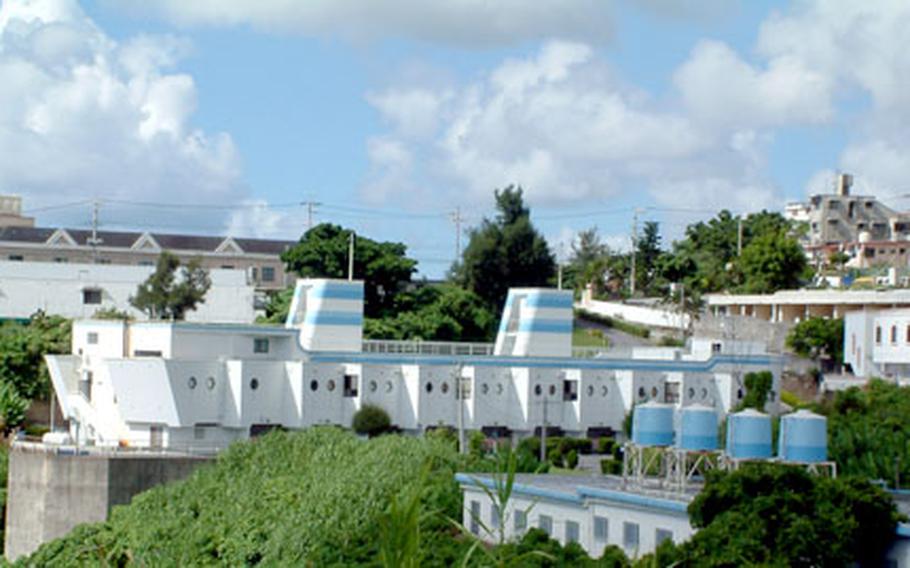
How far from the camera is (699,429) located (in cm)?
3147

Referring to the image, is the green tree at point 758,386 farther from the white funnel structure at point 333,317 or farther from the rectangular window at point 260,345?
the rectangular window at point 260,345

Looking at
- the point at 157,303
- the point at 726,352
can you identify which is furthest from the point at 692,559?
the point at 157,303

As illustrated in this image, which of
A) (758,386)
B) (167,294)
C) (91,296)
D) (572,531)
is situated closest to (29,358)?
(167,294)

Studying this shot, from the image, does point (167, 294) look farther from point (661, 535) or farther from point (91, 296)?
point (661, 535)

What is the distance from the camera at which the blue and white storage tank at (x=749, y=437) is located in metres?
30.6

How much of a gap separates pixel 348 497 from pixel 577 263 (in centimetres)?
7017

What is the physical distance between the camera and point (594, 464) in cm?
5162

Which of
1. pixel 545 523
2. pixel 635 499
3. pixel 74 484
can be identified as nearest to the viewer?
pixel 635 499

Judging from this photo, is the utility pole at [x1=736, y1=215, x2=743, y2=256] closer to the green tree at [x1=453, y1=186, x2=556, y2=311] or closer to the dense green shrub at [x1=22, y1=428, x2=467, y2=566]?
the green tree at [x1=453, y1=186, x2=556, y2=311]

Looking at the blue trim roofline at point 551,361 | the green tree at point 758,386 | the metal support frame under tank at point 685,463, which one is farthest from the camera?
the green tree at point 758,386

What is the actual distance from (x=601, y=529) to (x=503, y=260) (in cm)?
4702

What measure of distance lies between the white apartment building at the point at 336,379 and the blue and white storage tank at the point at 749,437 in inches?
895

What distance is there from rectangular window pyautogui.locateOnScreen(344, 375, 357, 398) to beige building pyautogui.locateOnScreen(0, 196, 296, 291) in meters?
42.2

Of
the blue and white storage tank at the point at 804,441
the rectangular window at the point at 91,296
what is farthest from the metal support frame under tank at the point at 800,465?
the rectangular window at the point at 91,296
